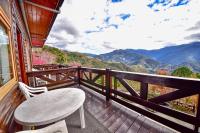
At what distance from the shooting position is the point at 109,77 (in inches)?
110

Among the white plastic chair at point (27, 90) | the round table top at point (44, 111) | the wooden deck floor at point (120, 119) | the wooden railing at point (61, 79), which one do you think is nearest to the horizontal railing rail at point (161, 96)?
the wooden deck floor at point (120, 119)

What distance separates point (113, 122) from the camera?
6.38ft

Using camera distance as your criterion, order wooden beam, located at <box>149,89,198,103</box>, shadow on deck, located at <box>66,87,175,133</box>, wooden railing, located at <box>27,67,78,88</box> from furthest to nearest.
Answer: wooden railing, located at <box>27,67,78,88</box> < shadow on deck, located at <box>66,87,175,133</box> < wooden beam, located at <box>149,89,198,103</box>

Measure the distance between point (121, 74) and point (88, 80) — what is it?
185 centimetres

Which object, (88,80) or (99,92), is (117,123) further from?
(88,80)

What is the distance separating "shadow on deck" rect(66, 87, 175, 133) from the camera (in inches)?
68.0

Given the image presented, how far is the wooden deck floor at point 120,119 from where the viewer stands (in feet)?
5.67

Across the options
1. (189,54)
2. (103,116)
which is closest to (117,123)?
(103,116)

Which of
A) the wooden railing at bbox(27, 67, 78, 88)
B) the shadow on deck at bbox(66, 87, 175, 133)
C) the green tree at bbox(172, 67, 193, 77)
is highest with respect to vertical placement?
the wooden railing at bbox(27, 67, 78, 88)

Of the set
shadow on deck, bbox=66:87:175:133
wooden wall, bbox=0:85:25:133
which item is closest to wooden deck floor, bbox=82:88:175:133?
shadow on deck, bbox=66:87:175:133

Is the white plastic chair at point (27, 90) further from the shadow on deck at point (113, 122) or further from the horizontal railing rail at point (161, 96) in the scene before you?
the horizontal railing rail at point (161, 96)

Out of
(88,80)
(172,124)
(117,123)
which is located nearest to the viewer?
(172,124)

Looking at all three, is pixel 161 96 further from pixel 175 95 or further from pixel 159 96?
pixel 175 95

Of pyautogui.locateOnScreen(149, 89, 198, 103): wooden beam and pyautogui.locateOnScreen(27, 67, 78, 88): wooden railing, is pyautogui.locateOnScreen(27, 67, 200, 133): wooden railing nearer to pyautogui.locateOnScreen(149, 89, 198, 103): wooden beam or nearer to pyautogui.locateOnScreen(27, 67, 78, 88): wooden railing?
pyautogui.locateOnScreen(149, 89, 198, 103): wooden beam
